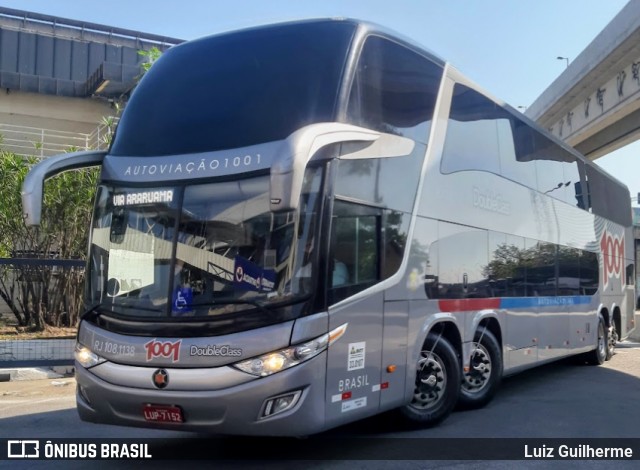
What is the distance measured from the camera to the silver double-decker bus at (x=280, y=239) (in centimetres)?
574

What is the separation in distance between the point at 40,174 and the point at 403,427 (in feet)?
15.0

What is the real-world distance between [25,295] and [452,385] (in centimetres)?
1246

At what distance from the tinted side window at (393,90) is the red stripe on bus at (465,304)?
1899 millimetres

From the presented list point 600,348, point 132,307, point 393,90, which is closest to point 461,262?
point 393,90

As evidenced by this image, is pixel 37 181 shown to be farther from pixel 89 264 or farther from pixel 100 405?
pixel 100 405

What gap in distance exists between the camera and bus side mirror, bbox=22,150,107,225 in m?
6.27

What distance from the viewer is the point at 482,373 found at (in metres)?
9.20

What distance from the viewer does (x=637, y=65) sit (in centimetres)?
1712

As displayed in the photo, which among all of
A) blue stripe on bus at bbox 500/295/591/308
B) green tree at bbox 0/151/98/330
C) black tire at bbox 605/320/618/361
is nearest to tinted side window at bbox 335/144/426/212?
blue stripe on bus at bbox 500/295/591/308

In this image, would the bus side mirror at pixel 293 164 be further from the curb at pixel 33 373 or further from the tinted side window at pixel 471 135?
the curb at pixel 33 373

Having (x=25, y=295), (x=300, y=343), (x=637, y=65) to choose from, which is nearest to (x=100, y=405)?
(x=300, y=343)

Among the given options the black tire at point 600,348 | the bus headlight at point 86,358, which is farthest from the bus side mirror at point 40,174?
the black tire at point 600,348

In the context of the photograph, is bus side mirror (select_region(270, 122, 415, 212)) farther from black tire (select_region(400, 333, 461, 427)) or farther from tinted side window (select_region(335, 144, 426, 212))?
black tire (select_region(400, 333, 461, 427))

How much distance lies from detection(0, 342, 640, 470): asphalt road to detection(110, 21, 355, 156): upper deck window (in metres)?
2.97
